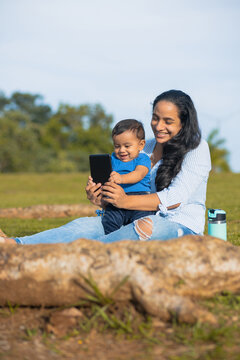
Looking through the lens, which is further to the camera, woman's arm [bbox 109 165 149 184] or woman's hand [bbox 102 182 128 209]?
woman's arm [bbox 109 165 149 184]

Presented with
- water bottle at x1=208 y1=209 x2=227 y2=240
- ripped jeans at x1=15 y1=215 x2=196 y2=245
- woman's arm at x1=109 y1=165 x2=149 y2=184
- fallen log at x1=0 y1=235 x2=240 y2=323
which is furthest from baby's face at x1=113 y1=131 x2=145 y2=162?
fallen log at x1=0 y1=235 x2=240 y2=323

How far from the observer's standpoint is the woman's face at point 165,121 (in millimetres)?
4867

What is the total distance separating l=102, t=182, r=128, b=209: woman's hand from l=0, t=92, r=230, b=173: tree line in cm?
2384

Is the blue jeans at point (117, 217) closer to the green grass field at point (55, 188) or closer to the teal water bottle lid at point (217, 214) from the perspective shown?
the teal water bottle lid at point (217, 214)

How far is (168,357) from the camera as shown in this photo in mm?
2959

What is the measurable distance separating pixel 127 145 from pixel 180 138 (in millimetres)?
604

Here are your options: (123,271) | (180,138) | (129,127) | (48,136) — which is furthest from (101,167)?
(48,136)

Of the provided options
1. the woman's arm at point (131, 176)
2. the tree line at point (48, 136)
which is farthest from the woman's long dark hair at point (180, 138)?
the tree line at point (48, 136)

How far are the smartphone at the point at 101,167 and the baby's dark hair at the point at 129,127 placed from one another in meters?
0.35

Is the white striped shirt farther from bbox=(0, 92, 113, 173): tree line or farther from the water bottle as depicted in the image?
bbox=(0, 92, 113, 173): tree line

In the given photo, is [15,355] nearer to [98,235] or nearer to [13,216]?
[98,235]

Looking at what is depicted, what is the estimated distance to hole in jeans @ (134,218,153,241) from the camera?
4.50 metres

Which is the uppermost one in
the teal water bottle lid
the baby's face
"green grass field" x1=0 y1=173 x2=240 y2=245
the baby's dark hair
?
the baby's dark hair

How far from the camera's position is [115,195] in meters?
4.60
